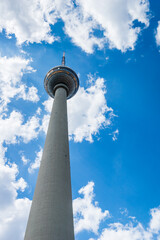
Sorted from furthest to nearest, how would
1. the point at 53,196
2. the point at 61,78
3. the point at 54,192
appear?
the point at 61,78, the point at 54,192, the point at 53,196

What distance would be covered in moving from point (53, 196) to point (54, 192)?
0.63 meters

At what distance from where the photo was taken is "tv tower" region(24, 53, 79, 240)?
22406mm

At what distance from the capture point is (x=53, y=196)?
998 inches

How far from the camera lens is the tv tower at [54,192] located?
22.4 meters

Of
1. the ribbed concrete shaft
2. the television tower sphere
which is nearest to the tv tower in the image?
the ribbed concrete shaft

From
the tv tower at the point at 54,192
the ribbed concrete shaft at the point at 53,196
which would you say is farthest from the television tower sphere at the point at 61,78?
the ribbed concrete shaft at the point at 53,196

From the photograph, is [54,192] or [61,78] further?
[61,78]

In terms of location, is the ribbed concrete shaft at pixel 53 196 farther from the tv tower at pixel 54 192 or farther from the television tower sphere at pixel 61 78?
the television tower sphere at pixel 61 78

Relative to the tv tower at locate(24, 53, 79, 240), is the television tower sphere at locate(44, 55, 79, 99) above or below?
above

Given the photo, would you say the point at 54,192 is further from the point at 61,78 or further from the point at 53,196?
the point at 61,78

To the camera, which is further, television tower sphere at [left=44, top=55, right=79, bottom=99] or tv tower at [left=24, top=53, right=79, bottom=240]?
television tower sphere at [left=44, top=55, right=79, bottom=99]

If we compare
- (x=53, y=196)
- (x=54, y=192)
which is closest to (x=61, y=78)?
(x=54, y=192)

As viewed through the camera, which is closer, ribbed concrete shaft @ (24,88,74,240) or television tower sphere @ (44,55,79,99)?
ribbed concrete shaft @ (24,88,74,240)

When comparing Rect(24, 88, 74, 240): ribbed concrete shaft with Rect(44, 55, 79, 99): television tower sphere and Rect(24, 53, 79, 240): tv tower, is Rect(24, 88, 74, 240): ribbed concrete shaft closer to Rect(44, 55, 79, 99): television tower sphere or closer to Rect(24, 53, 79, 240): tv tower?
Rect(24, 53, 79, 240): tv tower
